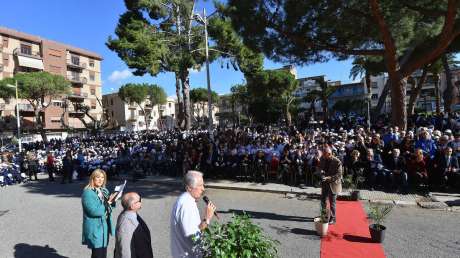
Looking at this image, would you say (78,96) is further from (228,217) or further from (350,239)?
(350,239)

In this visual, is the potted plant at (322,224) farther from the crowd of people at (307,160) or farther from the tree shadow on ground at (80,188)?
the tree shadow on ground at (80,188)

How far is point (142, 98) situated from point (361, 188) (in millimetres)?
54985

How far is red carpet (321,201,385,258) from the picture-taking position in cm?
559

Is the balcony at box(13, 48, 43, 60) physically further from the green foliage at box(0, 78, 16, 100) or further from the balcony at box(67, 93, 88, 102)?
the green foliage at box(0, 78, 16, 100)

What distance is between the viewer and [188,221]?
2.98 m

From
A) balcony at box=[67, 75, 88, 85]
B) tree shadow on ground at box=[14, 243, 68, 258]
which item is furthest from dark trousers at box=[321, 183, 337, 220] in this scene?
balcony at box=[67, 75, 88, 85]

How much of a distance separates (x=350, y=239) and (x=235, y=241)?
13.3 feet

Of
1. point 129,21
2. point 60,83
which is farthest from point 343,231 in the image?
point 60,83

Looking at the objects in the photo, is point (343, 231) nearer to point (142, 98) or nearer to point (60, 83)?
point (60, 83)

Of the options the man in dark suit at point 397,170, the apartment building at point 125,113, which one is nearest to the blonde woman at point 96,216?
the man in dark suit at point 397,170

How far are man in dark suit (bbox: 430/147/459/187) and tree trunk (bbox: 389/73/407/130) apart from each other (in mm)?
3081

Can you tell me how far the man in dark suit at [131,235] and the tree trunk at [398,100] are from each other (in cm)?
1125

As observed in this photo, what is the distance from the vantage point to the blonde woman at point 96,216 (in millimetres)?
4293

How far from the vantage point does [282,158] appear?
1230cm
